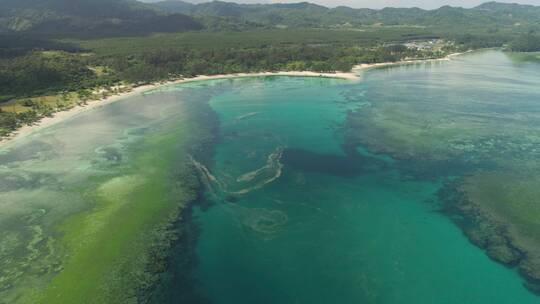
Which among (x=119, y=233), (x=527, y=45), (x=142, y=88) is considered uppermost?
(x=527, y=45)

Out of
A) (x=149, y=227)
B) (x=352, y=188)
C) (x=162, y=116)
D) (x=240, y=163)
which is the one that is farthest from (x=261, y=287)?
(x=162, y=116)

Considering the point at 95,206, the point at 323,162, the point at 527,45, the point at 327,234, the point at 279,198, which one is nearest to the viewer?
the point at 327,234

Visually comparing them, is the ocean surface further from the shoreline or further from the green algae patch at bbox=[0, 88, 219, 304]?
the shoreline

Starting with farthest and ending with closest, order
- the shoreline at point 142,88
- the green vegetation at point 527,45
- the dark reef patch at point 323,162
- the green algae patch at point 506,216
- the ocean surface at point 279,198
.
A: the green vegetation at point 527,45 < the shoreline at point 142,88 < the dark reef patch at point 323,162 < the green algae patch at point 506,216 < the ocean surface at point 279,198

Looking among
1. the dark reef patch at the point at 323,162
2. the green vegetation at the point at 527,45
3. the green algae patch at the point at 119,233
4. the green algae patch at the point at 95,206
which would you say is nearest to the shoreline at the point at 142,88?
the green algae patch at the point at 95,206

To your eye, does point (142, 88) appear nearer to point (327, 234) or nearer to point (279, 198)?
point (279, 198)

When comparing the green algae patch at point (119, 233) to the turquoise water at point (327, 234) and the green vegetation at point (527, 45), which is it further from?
the green vegetation at point (527, 45)

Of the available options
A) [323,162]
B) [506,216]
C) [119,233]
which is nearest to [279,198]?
[323,162]

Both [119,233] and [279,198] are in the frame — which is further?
[279,198]
